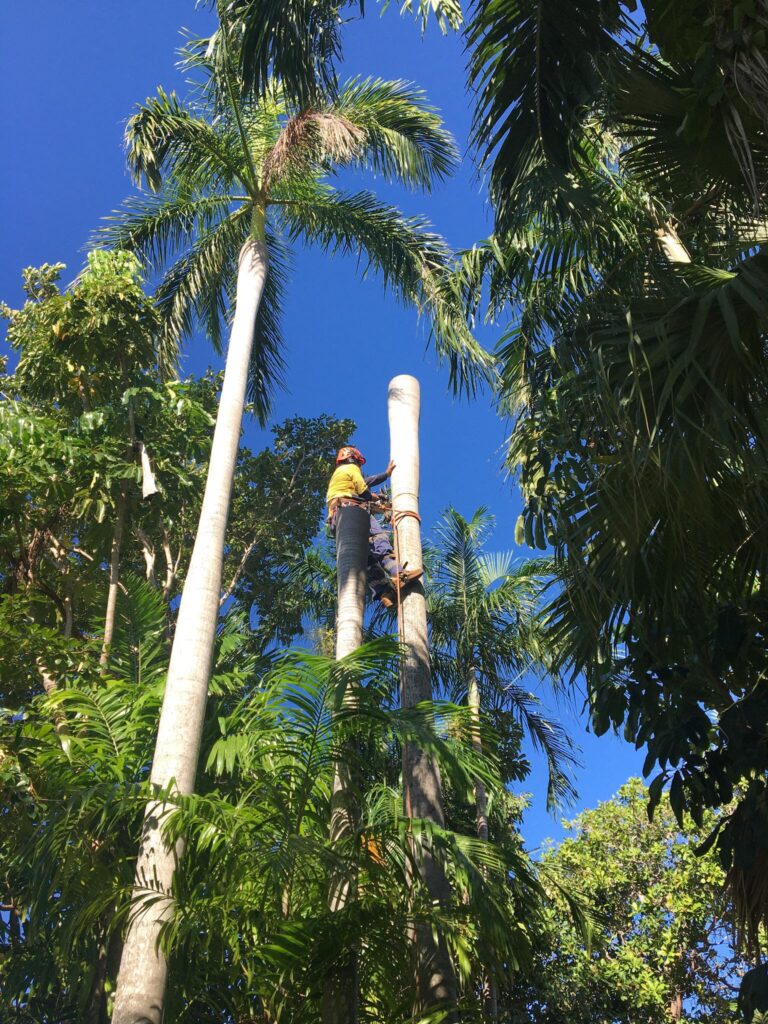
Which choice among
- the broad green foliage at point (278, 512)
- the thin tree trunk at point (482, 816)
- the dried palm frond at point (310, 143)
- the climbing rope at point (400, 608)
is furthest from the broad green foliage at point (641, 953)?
the dried palm frond at point (310, 143)

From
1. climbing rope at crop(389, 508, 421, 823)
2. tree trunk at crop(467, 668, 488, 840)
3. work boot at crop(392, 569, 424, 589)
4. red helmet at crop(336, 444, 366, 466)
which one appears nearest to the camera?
climbing rope at crop(389, 508, 421, 823)

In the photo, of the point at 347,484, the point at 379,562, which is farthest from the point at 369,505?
the point at 379,562

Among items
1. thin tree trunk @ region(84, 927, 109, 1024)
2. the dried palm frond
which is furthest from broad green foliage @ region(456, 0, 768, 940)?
the dried palm frond

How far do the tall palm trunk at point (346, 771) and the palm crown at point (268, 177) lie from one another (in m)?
3.30

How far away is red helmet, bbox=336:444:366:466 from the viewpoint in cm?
895

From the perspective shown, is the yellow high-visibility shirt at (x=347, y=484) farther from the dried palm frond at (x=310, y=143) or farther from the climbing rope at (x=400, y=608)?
the dried palm frond at (x=310, y=143)

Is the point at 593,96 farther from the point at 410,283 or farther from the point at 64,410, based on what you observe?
the point at 64,410

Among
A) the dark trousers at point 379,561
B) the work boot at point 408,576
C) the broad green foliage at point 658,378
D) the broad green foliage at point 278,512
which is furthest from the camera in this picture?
the broad green foliage at point 278,512

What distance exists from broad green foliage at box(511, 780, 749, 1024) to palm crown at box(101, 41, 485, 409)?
28.1 feet

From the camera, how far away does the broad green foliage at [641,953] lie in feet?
44.9

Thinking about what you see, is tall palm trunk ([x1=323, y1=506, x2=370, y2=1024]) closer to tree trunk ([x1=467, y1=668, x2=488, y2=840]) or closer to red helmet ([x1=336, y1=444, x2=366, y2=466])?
red helmet ([x1=336, y1=444, x2=366, y2=466])

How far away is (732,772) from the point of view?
4.15 metres

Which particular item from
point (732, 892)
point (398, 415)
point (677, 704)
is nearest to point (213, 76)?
point (398, 415)

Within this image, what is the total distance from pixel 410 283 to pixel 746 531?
22.0 feet
